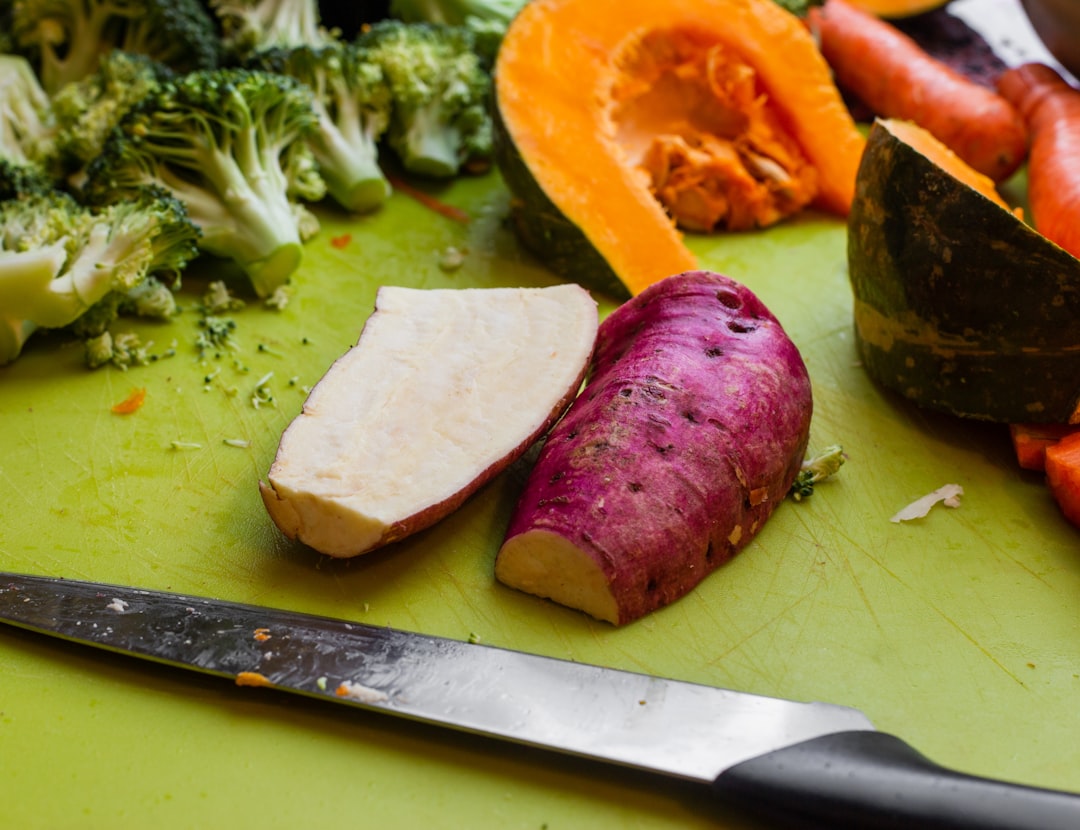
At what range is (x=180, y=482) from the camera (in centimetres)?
198

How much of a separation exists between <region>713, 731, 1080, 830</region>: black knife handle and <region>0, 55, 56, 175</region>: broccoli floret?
2.58 meters

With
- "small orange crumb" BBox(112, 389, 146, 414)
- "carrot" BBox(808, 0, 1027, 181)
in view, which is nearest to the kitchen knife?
"small orange crumb" BBox(112, 389, 146, 414)

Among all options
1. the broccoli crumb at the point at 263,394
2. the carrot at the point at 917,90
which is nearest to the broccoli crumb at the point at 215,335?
the broccoli crumb at the point at 263,394

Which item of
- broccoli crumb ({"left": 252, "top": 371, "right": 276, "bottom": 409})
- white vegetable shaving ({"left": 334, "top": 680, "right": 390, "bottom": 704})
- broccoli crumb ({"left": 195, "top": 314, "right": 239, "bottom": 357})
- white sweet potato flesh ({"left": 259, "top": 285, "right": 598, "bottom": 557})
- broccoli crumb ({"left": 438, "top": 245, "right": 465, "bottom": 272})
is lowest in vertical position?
broccoli crumb ({"left": 438, "top": 245, "right": 465, "bottom": 272})

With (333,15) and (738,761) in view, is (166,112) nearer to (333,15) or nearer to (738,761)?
(333,15)

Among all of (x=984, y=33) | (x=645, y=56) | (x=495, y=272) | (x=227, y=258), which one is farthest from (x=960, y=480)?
(x=984, y=33)

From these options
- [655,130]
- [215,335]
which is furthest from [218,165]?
[655,130]

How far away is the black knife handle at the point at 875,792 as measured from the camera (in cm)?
122

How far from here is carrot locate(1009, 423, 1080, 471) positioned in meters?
2.04

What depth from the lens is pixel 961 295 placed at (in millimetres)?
2021

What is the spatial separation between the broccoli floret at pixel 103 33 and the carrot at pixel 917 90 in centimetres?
226

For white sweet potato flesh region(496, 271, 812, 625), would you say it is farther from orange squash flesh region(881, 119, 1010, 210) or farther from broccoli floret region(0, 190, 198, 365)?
broccoli floret region(0, 190, 198, 365)

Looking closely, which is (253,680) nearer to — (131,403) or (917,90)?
(131,403)

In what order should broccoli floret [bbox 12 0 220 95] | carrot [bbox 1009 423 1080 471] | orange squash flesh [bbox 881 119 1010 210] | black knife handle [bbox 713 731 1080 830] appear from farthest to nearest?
broccoli floret [bbox 12 0 220 95], orange squash flesh [bbox 881 119 1010 210], carrot [bbox 1009 423 1080 471], black knife handle [bbox 713 731 1080 830]
